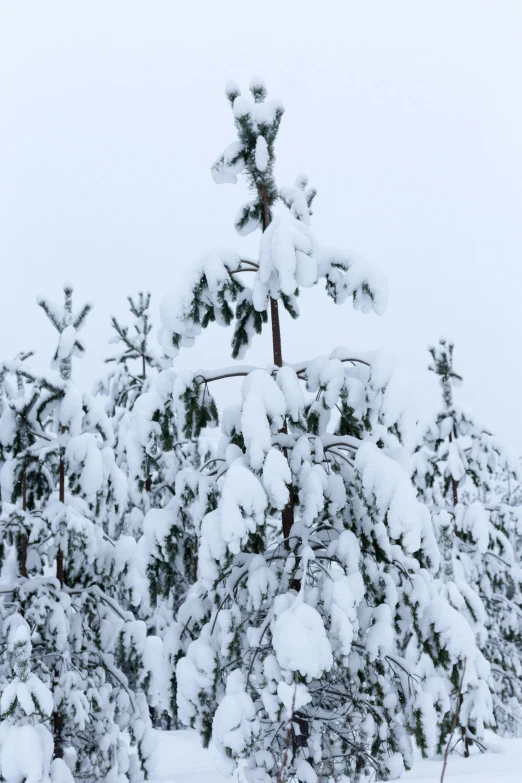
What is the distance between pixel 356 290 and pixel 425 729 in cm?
331

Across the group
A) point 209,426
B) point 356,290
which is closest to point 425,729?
point 209,426

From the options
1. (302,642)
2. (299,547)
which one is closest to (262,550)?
(299,547)

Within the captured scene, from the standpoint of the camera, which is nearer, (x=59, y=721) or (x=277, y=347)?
(x=277, y=347)

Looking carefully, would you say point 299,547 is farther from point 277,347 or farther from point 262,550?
point 277,347

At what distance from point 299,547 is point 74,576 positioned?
3.37 meters

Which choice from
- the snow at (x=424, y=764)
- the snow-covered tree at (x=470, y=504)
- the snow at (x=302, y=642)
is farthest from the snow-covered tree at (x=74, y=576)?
the snow-covered tree at (x=470, y=504)

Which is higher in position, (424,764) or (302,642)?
(302,642)

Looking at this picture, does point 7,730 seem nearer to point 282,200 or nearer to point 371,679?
point 371,679

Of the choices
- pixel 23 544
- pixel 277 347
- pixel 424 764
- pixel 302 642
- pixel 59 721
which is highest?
pixel 277 347

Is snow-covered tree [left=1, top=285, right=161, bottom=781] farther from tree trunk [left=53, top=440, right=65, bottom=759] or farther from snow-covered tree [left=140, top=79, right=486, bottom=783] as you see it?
snow-covered tree [left=140, top=79, right=486, bottom=783]

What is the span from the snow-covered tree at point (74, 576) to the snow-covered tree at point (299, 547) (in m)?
1.86

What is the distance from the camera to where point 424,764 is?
9.45 meters

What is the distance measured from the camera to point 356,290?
5.21 m

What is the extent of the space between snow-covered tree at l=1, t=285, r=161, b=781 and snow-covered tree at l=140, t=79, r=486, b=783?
6.10ft
